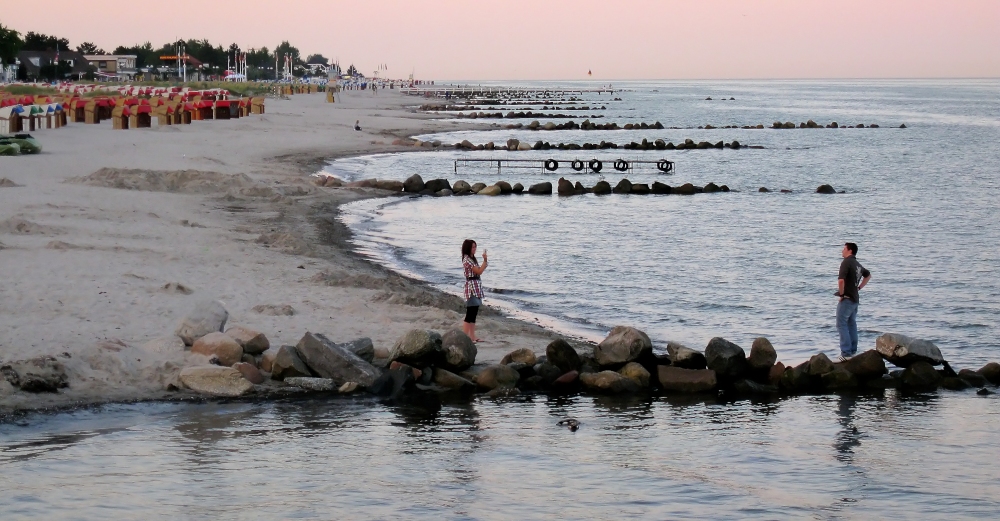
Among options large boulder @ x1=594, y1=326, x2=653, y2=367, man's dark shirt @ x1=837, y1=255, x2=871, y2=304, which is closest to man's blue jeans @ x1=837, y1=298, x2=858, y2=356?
man's dark shirt @ x1=837, y1=255, x2=871, y2=304

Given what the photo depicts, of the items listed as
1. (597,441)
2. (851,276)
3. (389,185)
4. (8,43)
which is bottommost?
(597,441)

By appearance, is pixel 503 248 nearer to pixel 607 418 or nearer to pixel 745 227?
pixel 745 227

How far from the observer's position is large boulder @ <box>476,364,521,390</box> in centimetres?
1416

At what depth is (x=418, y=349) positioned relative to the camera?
14.1 m

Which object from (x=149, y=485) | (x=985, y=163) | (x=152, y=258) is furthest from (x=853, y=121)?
(x=149, y=485)

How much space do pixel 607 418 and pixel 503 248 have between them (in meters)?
16.6

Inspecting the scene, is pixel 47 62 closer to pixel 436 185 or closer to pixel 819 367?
pixel 436 185

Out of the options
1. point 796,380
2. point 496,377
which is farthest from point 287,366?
point 796,380

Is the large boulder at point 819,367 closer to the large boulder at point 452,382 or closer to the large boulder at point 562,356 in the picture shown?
the large boulder at point 562,356

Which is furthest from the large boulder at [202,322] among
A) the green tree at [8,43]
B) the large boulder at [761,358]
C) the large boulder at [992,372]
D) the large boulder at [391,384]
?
the green tree at [8,43]

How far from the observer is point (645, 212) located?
1598 inches

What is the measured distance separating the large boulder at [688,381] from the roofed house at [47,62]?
445 feet

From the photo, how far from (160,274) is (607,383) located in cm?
846

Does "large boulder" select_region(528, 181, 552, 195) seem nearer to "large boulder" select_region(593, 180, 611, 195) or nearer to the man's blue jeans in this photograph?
"large boulder" select_region(593, 180, 611, 195)
